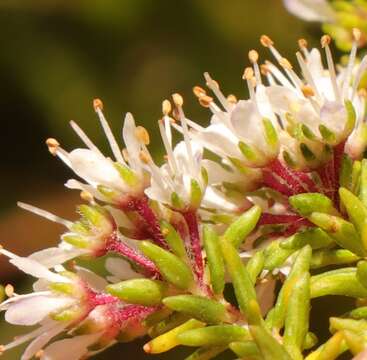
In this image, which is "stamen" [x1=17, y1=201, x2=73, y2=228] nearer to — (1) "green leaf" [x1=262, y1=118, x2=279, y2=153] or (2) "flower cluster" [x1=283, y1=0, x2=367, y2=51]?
(1) "green leaf" [x1=262, y1=118, x2=279, y2=153]

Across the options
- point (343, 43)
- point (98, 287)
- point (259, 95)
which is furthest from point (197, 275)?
point (343, 43)

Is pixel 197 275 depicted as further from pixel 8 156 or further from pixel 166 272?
pixel 8 156

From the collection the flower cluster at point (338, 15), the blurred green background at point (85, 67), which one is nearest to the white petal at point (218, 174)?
the flower cluster at point (338, 15)

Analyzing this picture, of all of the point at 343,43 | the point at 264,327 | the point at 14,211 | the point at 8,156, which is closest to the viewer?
the point at 264,327

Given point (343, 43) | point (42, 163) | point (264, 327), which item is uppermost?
point (42, 163)

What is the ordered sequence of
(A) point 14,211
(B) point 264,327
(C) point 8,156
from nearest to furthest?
1. (B) point 264,327
2. (A) point 14,211
3. (C) point 8,156

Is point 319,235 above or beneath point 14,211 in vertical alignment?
beneath

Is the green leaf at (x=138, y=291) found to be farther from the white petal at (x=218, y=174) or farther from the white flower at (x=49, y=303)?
the white petal at (x=218, y=174)

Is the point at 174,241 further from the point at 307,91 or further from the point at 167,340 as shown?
the point at 307,91
